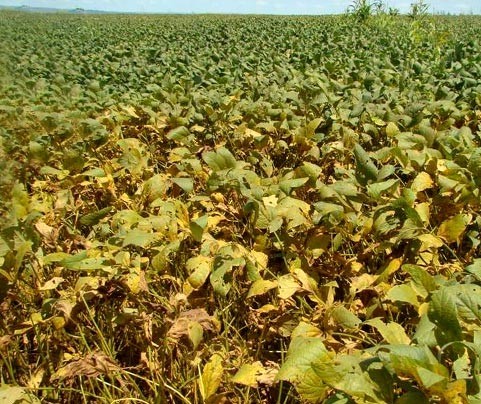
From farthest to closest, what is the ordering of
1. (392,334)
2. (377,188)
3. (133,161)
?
(133,161)
(377,188)
(392,334)

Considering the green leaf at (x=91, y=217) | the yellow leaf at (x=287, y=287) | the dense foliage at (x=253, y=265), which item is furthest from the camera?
the green leaf at (x=91, y=217)

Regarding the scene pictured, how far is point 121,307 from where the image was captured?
6.21 ft

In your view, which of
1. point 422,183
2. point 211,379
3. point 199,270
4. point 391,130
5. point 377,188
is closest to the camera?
point 211,379

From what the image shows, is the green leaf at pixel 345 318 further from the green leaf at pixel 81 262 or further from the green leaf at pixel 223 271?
the green leaf at pixel 81 262

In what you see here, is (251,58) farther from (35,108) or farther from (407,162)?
(407,162)

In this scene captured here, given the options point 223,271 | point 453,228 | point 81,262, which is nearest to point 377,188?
point 453,228

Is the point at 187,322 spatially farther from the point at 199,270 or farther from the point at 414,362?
the point at 414,362

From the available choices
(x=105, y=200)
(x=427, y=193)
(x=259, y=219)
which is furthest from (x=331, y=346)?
(x=105, y=200)

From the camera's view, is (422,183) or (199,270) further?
(422,183)

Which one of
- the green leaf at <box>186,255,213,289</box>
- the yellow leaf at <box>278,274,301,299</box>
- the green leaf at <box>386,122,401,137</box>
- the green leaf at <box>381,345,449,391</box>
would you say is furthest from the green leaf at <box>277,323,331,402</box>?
the green leaf at <box>386,122,401,137</box>

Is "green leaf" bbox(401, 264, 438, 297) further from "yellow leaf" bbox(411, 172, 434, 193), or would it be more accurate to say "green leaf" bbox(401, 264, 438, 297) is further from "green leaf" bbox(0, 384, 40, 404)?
"green leaf" bbox(0, 384, 40, 404)

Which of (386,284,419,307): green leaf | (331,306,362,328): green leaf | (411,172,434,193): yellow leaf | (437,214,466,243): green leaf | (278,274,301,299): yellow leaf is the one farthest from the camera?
(411,172,434,193): yellow leaf

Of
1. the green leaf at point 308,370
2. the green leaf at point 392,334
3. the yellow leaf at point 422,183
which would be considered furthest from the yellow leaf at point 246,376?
the yellow leaf at point 422,183

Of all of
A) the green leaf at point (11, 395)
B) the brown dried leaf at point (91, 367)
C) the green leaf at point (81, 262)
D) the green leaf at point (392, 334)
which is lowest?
the brown dried leaf at point (91, 367)
